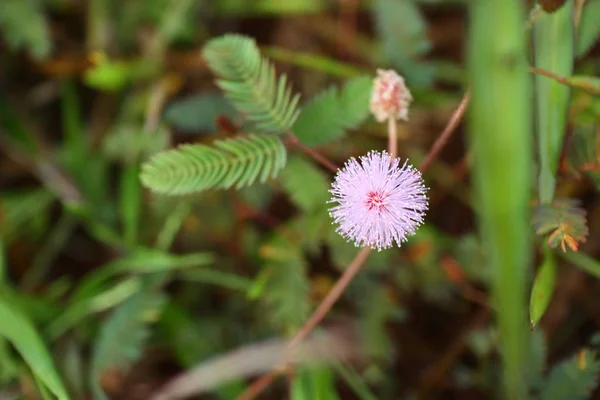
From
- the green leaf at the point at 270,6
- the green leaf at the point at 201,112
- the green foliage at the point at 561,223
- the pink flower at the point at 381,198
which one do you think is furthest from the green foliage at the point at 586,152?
the green leaf at the point at 270,6

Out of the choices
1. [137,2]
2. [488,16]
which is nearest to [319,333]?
[488,16]

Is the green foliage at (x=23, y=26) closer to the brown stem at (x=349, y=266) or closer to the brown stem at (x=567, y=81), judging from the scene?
the brown stem at (x=349, y=266)

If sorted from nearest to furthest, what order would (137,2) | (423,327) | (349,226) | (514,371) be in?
(349,226) → (514,371) → (423,327) → (137,2)

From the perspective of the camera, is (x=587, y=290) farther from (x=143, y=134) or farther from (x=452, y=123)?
(x=143, y=134)

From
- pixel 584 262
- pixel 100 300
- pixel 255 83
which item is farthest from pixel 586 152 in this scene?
pixel 100 300

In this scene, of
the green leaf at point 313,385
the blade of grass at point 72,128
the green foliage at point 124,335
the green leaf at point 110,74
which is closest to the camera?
the green leaf at point 313,385

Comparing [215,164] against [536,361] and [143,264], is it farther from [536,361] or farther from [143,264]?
[536,361]
